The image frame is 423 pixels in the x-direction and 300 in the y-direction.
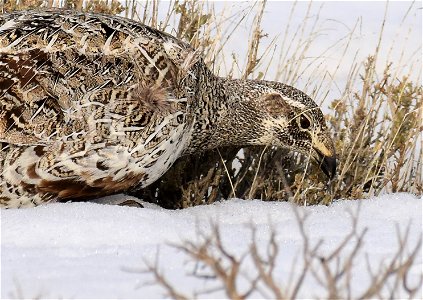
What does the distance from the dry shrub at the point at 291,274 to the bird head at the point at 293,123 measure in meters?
1.42

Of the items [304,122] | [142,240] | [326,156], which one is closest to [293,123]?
[304,122]

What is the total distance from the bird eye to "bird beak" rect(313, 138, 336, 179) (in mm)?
119

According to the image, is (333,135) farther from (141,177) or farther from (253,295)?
(253,295)

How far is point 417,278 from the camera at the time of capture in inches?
111

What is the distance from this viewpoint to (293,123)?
16.0 ft

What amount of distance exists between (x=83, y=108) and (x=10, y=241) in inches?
35.8

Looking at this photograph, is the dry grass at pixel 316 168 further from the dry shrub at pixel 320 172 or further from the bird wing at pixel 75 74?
the bird wing at pixel 75 74

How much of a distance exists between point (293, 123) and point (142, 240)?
5.80ft

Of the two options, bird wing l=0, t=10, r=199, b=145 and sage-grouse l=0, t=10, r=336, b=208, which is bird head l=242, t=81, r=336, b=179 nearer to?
sage-grouse l=0, t=10, r=336, b=208

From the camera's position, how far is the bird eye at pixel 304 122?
4.84 m

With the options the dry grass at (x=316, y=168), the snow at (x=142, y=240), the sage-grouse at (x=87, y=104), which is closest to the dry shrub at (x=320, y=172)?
the dry grass at (x=316, y=168)

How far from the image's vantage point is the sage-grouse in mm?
3902

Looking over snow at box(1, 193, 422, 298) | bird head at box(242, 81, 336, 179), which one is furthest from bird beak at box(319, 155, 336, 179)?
snow at box(1, 193, 422, 298)

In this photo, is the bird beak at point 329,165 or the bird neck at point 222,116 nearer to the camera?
the bird neck at point 222,116
